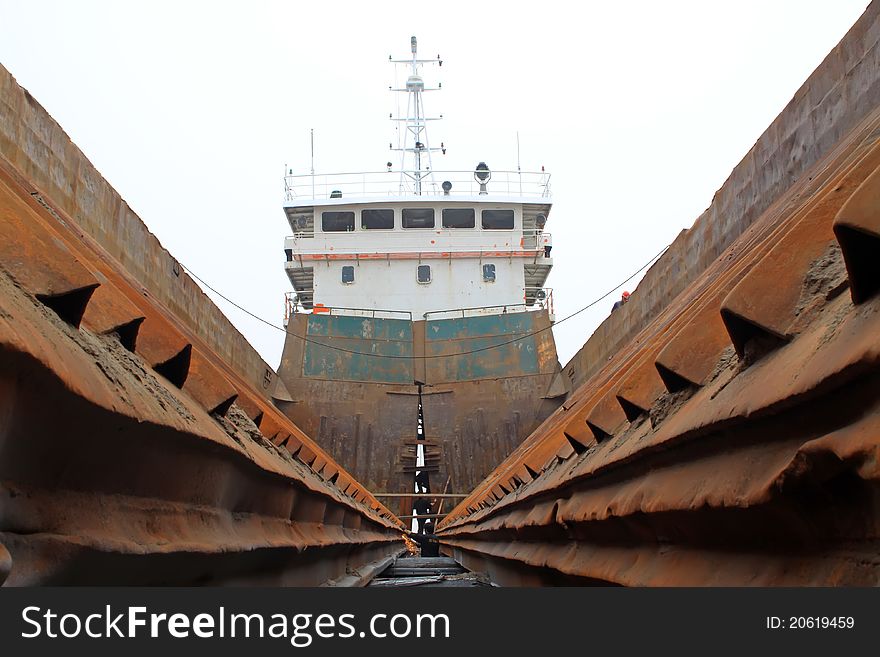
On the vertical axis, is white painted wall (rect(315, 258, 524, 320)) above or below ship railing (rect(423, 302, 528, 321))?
above

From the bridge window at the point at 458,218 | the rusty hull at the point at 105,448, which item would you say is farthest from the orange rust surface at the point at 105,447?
the bridge window at the point at 458,218

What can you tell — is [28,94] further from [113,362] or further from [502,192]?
[502,192]

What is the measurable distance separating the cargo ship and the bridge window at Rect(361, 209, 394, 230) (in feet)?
0.18

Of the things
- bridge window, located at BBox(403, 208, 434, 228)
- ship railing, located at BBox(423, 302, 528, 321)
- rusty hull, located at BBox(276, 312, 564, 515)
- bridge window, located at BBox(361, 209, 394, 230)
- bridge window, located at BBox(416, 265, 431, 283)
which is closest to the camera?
rusty hull, located at BBox(276, 312, 564, 515)

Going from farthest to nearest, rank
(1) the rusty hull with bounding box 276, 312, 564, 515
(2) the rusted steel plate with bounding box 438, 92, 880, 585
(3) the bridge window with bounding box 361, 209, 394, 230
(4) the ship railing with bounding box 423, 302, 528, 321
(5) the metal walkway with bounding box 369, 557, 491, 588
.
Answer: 1. (3) the bridge window with bounding box 361, 209, 394, 230
2. (4) the ship railing with bounding box 423, 302, 528, 321
3. (1) the rusty hull with bounding box 276, 312, 564, 515
4. (5) the metal walkway with bounding box 369, 557, 491, 588
5. (2) the rusted steel plate with bounding box 438, 92, 880, 585

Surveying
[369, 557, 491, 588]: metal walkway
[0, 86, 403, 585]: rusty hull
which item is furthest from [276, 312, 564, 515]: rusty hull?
[0, 86, 403, 585]: rusty hull

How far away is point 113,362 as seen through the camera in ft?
8.34

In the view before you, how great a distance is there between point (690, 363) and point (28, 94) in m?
5.05

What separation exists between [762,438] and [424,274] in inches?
845

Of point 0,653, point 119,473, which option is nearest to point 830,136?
point 119,473

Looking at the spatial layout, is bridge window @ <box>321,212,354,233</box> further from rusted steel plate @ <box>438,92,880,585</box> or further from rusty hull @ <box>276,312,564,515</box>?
rusted steel plate @ <box>438,92,880,585</box>

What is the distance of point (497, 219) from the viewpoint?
24094 millimetres

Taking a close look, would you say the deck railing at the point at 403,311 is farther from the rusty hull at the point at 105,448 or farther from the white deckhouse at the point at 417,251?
the rusty hull at the point at 105,448

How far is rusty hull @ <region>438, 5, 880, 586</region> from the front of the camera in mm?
1454
